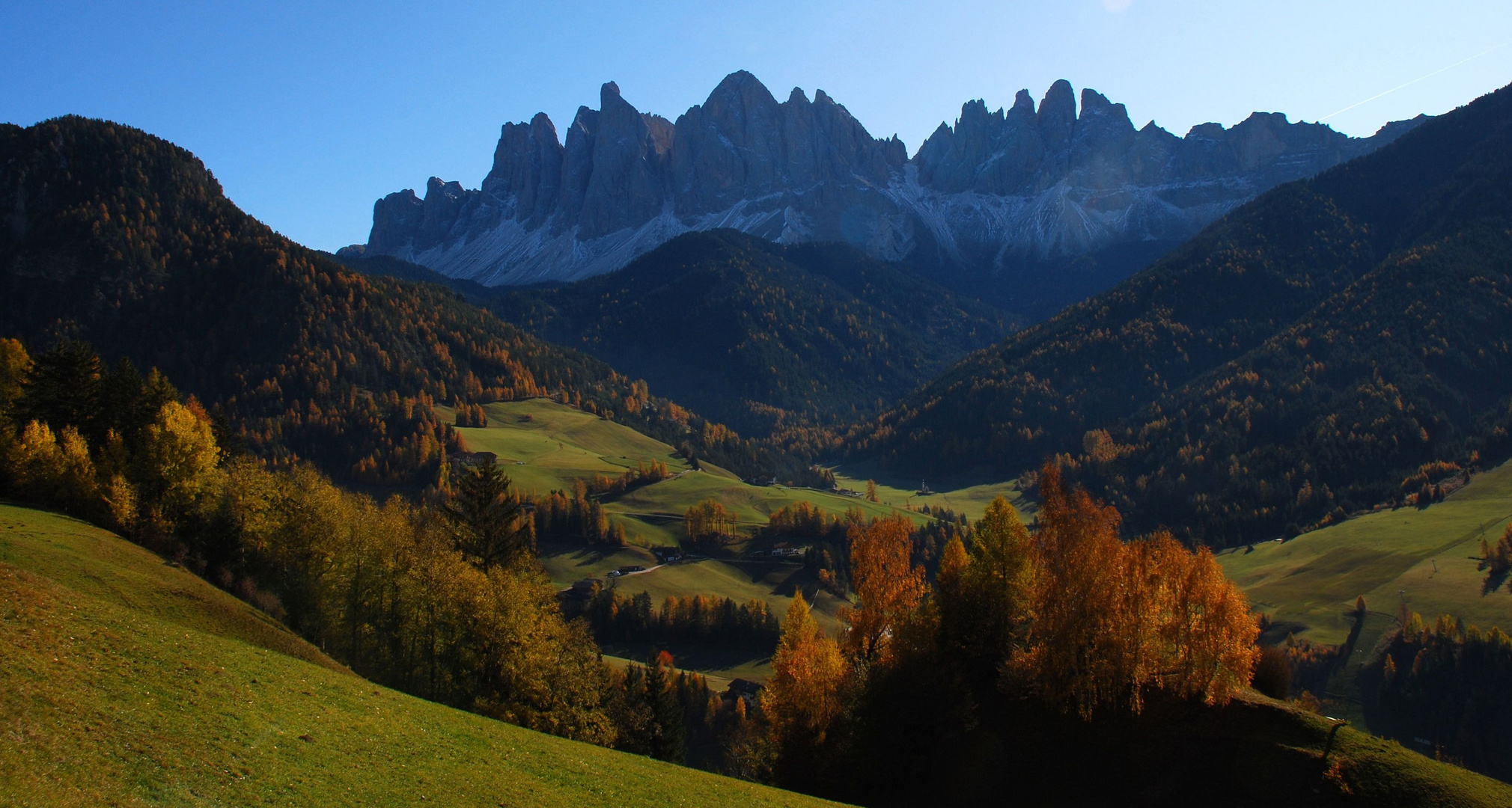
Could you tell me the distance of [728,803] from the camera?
33906 mm

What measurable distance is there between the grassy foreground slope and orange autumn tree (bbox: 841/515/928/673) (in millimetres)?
17348

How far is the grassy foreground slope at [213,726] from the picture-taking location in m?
21.7

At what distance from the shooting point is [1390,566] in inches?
6137

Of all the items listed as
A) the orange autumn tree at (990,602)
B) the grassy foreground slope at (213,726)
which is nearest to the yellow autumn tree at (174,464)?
the grassy foreground slope at (213,726)

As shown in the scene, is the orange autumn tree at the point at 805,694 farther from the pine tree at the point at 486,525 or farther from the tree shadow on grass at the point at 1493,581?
the tree shadow on grass at the point at 1493,581

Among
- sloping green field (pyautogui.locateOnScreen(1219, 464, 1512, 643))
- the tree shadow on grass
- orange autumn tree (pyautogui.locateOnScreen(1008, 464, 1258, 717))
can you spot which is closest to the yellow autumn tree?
orange autumn tree (pyautogui.locateOnScreen(1008, 464, 1258, 717))

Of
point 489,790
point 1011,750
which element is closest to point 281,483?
point 489,790

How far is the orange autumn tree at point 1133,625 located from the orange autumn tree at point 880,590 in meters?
11.4

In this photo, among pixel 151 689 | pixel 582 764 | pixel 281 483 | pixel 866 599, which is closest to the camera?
pixel 151 689

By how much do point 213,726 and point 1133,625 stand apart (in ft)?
129

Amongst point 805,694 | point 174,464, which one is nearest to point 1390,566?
point 805,694

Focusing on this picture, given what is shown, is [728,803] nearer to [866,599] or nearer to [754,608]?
[866,599]

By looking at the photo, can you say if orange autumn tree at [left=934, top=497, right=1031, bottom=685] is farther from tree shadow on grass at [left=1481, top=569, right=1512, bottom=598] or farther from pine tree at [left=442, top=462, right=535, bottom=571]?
tree shadow on grass at [left=1481, top=569, right=1512, bottom=598]

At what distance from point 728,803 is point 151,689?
21.3m
